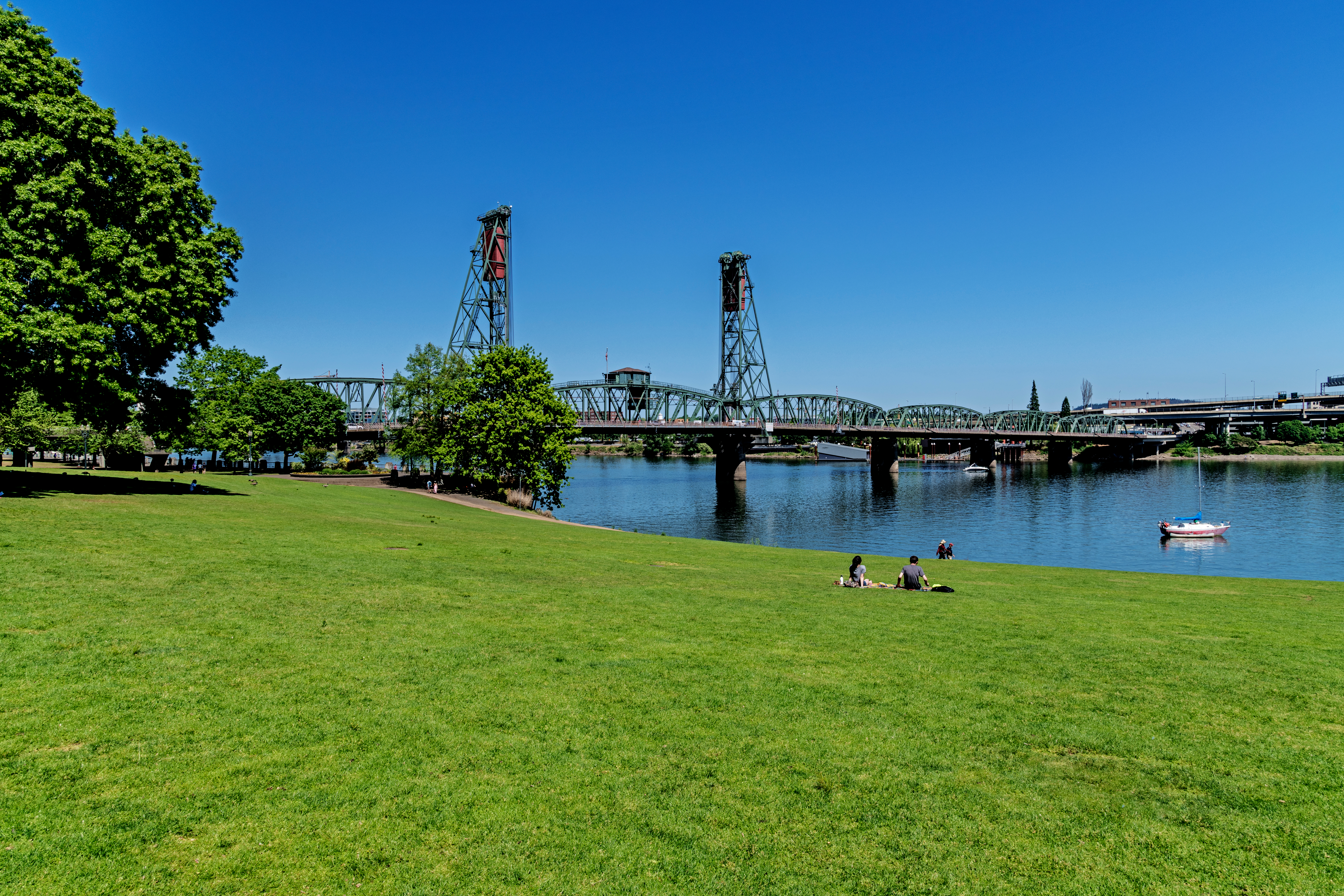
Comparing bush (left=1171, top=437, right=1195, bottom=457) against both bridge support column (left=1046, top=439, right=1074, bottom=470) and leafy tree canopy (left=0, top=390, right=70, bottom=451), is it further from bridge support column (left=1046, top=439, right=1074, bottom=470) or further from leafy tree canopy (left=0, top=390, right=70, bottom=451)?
leafy tree canopy (left=0, top=390, right=70, bottom=451)

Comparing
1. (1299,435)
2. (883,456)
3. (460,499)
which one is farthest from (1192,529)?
(1299,435)

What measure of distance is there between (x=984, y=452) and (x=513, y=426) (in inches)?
6208

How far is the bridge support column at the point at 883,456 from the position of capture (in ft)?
516

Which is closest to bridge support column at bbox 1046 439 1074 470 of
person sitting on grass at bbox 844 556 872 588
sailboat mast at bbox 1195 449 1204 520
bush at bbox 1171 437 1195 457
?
bush at bbox 1171 437 1195 457

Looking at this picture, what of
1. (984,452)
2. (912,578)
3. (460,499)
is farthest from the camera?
(984,452)

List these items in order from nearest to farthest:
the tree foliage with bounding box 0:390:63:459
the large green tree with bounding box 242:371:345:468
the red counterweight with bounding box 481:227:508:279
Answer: the tree foliage with bounding box 0:390:63:459
the large green tree with bounding box 242:371:345:468
the red counterweight with bounding box 481:227:508:279

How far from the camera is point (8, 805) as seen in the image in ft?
23.3

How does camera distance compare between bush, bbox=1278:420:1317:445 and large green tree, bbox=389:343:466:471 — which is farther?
bush, bbox=1278:420:1317:445

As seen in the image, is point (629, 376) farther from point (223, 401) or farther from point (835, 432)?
point (223, 401)

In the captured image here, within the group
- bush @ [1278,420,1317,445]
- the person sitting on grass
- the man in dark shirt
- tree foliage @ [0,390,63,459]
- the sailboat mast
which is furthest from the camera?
bush @ [1278,420,1317,445]

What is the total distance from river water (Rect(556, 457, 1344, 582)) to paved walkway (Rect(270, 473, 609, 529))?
31.6 feet

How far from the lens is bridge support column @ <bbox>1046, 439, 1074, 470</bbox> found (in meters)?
181

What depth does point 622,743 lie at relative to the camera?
950cm

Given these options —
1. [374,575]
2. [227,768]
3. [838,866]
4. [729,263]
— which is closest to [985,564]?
[374,575]
